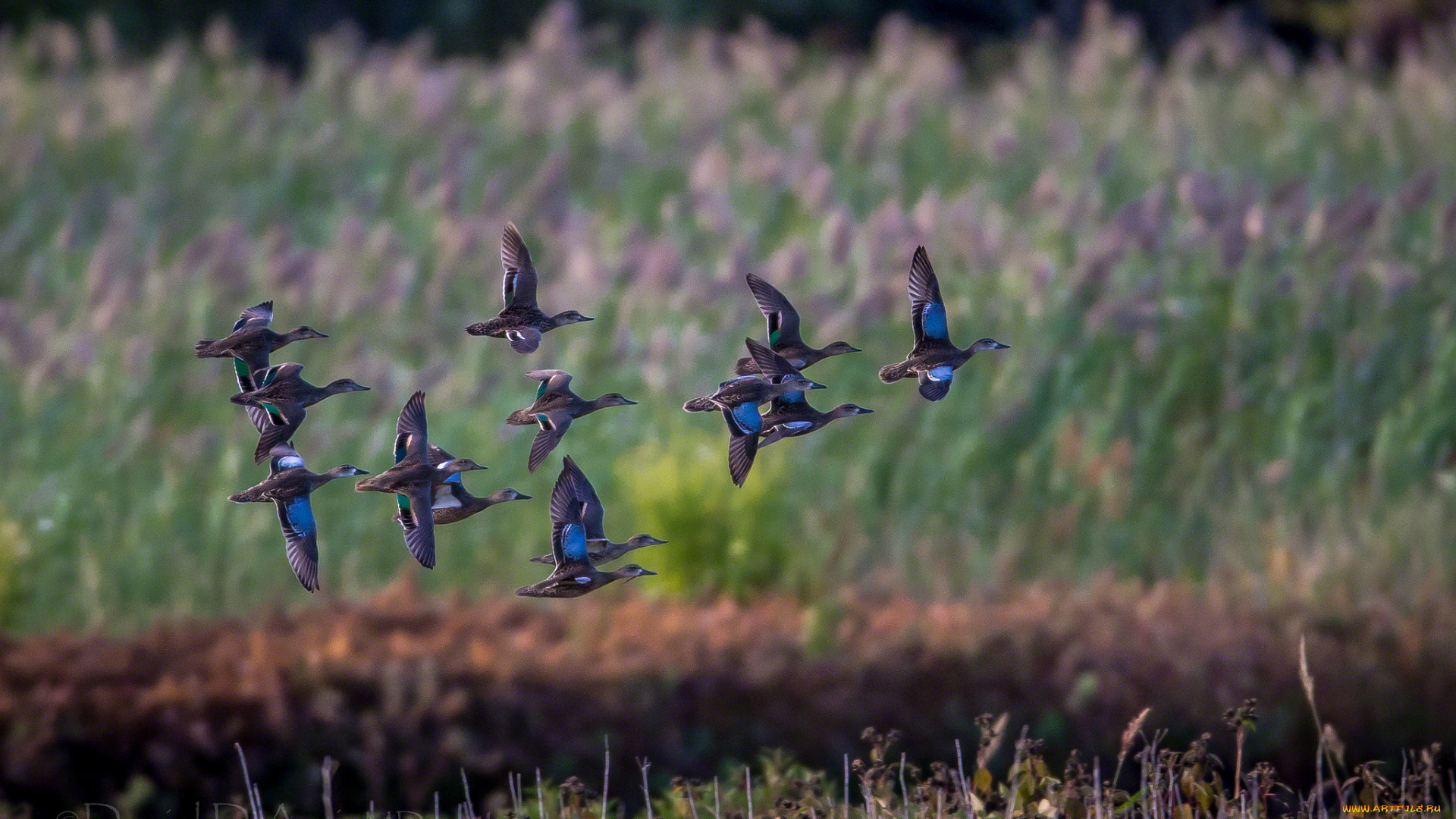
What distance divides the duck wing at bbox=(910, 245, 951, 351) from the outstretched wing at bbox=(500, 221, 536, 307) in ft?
1.51

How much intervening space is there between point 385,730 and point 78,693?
894 millimetres

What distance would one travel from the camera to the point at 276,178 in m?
11.0

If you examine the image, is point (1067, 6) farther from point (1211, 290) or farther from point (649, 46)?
point (1211, 290)

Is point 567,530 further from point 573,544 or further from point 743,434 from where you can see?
point 743,434

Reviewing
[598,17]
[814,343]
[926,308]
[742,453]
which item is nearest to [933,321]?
[926,308]

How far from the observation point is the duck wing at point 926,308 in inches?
76.2

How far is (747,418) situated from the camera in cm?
190

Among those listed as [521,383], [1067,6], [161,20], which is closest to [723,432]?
[521,383]

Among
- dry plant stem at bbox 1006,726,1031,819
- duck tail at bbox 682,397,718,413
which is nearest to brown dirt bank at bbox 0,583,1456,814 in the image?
dry plant stem at bbox 1006,726,1031,819

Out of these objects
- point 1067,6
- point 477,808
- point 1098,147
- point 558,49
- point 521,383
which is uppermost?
point 1067,6

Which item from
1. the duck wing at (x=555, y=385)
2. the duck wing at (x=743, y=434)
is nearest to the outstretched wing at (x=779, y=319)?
the duck wing at (x=743, y=434)

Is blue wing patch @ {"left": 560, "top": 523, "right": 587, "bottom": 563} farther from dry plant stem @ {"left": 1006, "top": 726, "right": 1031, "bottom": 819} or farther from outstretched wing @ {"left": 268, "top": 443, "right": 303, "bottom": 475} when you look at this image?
dry plant stem @ {"left": 1006, "top": 726, "right": 1031, "bottom": 819}

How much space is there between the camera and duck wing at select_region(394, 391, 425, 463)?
6.22ft

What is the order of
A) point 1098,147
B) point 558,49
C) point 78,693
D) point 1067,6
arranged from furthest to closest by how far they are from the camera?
point 1067,6, point 558,49, point 1098,147, point 78,693
